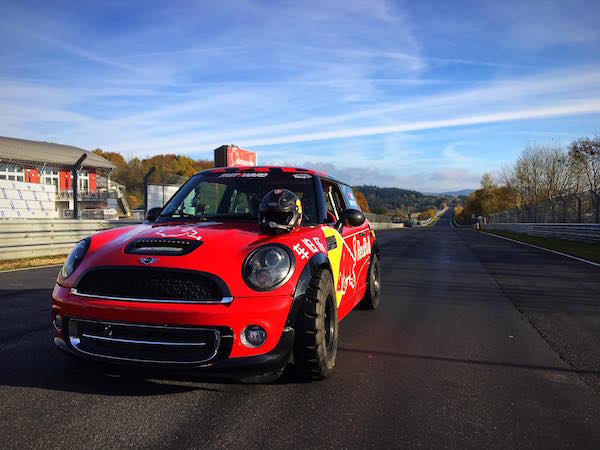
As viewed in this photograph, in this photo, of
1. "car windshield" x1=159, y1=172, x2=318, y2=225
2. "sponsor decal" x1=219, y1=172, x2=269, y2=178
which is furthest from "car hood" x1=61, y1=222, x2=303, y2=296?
"sponsor decal" x1=219, y1=172, x2=269, y2=178

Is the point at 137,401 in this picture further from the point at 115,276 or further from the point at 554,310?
the point at 554,310

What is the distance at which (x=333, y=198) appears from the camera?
524 centimetres

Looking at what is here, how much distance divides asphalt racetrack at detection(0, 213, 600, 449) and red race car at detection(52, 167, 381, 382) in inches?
9.7

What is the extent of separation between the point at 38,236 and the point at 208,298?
11.3 meters

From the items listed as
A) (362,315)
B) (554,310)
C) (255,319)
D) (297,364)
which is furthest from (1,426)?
(554,310)

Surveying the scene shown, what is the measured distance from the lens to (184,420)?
106 inches

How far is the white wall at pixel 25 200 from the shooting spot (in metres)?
14.6

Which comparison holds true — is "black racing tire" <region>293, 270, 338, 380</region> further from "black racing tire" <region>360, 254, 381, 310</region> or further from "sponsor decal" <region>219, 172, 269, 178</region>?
"black racing tire" <region>360, 254, 381, 310</region>

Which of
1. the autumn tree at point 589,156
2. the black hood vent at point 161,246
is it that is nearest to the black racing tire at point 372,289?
the black hood vent at point 161,246

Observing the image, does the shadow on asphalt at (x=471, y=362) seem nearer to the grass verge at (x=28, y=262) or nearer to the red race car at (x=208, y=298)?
the red race car at (x=208, y=298)

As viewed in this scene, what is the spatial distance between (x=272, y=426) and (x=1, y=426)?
149 cm

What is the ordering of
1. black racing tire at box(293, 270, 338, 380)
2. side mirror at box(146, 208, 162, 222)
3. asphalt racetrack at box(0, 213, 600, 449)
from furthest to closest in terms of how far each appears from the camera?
side mirror at box(146, 208, 162, 222) < black racing tire at box(293, 270, 338, 380) < asphalt racetrack at box(0, 213, 600, 449)

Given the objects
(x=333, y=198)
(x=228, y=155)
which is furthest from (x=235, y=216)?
(x=228, y=155)

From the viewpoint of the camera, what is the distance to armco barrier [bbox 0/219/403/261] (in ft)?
36.9
